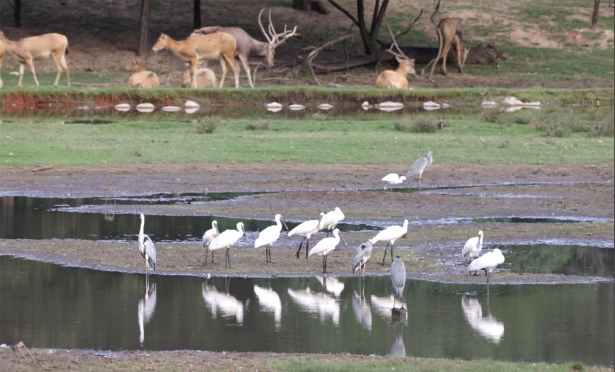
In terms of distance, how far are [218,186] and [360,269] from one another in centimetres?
684

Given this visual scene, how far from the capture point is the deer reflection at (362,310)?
33.4 ft

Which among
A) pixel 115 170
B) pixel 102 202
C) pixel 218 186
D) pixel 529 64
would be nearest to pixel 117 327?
pixel 102 202

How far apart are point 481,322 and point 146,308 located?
11.0 feet

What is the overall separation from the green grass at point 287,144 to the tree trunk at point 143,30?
13166 mm

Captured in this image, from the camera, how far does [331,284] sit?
11.8 meters

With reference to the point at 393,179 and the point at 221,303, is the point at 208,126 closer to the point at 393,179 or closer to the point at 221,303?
the point at 393,179


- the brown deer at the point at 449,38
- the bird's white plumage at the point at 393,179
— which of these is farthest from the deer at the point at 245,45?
the bird's white plumage at the point at 393,179

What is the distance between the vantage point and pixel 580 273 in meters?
12.5

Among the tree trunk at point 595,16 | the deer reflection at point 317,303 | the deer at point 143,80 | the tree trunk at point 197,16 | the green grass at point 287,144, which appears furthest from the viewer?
the tree trunk at point 595,16

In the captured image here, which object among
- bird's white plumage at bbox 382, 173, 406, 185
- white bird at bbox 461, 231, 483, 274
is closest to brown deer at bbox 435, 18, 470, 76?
bird's white plumage at bbox 382, 173, 406, 185

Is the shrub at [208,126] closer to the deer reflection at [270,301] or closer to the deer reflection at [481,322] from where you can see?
the deer reflection at [270,301]

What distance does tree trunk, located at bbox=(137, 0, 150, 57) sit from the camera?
39.2 metres

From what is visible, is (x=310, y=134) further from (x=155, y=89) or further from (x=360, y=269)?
(x=360, y=269)

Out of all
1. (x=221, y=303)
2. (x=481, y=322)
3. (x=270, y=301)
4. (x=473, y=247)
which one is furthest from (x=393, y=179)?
(x=481, y=322)
